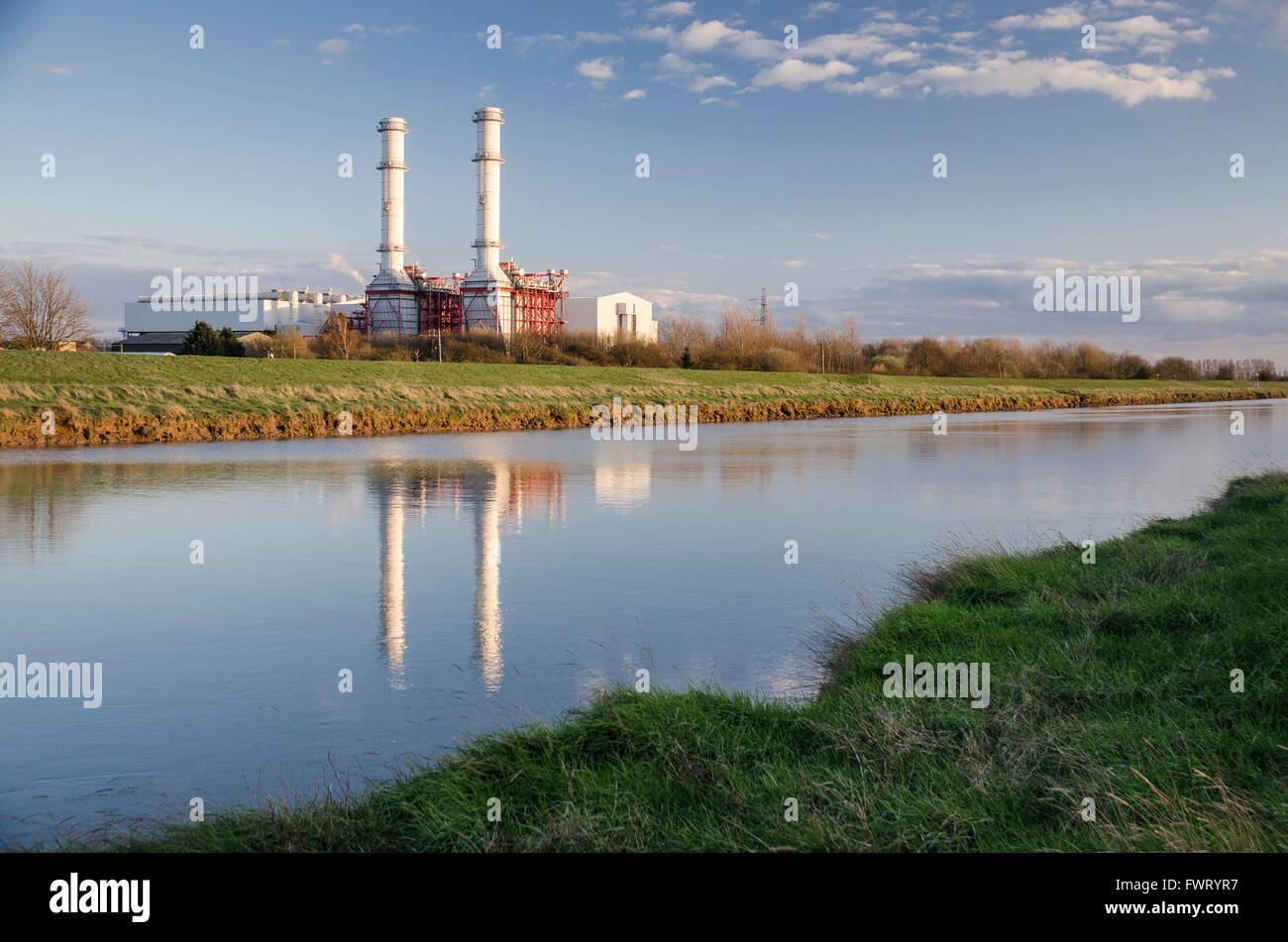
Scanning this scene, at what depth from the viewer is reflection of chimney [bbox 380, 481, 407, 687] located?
7212 mm

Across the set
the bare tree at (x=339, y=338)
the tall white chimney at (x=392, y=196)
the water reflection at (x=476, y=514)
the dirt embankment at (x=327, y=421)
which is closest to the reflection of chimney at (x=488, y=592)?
the water reflection at (x=476, y=514)

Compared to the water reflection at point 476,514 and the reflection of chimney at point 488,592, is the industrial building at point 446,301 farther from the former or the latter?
the reflection of chimney at point 488,592

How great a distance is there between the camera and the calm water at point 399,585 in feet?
18.1

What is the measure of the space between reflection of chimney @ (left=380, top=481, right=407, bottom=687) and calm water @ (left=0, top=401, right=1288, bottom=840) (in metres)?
0.04

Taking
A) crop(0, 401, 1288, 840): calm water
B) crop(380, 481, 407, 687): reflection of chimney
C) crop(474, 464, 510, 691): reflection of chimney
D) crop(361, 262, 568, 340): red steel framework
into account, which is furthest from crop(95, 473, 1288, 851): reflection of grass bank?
crop(361, 262, 568, 340): red steel framework

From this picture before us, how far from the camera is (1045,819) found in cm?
419

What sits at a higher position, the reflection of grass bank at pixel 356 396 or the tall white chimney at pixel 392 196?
the tall white chimney at pixel 392 196

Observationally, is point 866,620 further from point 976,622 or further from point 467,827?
point 467,827

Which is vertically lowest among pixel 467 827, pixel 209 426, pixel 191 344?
pixel 467 827

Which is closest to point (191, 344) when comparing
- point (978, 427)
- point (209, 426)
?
point (209, 426)

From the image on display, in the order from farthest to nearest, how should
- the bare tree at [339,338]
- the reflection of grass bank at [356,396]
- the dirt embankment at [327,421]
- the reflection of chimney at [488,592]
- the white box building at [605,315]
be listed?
the white box building at [605,315] < the bare tree at [339,338] < the reflection of grass bank at [356,396] < the dirt embankment at [327,421] < the reflection of chimney at [488,592]

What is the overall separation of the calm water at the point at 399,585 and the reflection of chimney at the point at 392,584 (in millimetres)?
40

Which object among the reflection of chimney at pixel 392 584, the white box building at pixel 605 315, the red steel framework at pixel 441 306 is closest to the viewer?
the reflection of chimney at pixel 392 584
